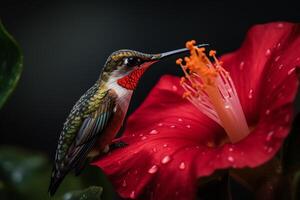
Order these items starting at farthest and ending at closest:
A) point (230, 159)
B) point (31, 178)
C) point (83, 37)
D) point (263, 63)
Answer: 1. point (83, 37)
2. point (31, 178)
3. point (263, 63)
4. point (230, 159)

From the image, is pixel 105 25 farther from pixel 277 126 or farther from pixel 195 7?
pixel 277 126

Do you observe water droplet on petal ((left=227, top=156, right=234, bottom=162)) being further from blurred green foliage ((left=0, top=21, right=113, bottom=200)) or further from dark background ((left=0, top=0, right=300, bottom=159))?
dark background ((left=0, top=0, right=300, bottom=159))

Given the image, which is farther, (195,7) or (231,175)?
(195,7)

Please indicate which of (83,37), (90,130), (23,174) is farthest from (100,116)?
(83,37)

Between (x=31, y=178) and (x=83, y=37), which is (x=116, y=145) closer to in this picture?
(x=31, y=178)

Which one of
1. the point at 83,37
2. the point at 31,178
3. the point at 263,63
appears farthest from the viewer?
the point at 83,37

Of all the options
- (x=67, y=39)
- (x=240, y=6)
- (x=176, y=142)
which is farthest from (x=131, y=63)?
(x=240, y=6)
